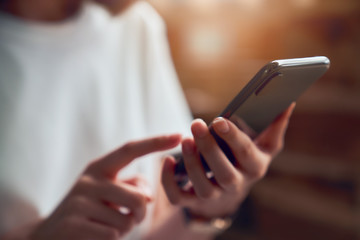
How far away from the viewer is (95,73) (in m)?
0.55

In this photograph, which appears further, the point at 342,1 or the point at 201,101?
the point at 201,101

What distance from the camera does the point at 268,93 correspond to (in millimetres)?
310

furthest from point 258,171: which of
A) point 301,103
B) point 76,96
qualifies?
point 301,103

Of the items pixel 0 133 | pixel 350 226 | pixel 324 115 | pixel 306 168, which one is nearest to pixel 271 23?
pixel 324 115

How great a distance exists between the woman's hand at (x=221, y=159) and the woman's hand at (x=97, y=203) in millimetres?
31

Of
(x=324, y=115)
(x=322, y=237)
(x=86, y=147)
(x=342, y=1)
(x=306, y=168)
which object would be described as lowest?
(x=322, y=237)

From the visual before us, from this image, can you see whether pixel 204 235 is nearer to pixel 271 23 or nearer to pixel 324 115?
pixel 324 115

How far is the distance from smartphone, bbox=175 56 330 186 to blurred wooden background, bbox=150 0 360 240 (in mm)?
425

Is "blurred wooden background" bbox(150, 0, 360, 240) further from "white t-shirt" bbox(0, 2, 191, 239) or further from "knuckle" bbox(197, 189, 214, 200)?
"knuckle" bbox(197, 189, 214, 200)

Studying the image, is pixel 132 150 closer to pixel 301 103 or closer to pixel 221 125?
pixel 221 125

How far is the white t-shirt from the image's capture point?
0.46 m

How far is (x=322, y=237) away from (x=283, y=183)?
20cm

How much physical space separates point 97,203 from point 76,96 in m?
0.23

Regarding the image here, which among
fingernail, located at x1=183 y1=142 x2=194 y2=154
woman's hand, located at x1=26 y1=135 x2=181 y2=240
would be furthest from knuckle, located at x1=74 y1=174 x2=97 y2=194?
fingernail, located at x1=183 y1=142 x2=194 y2=154
